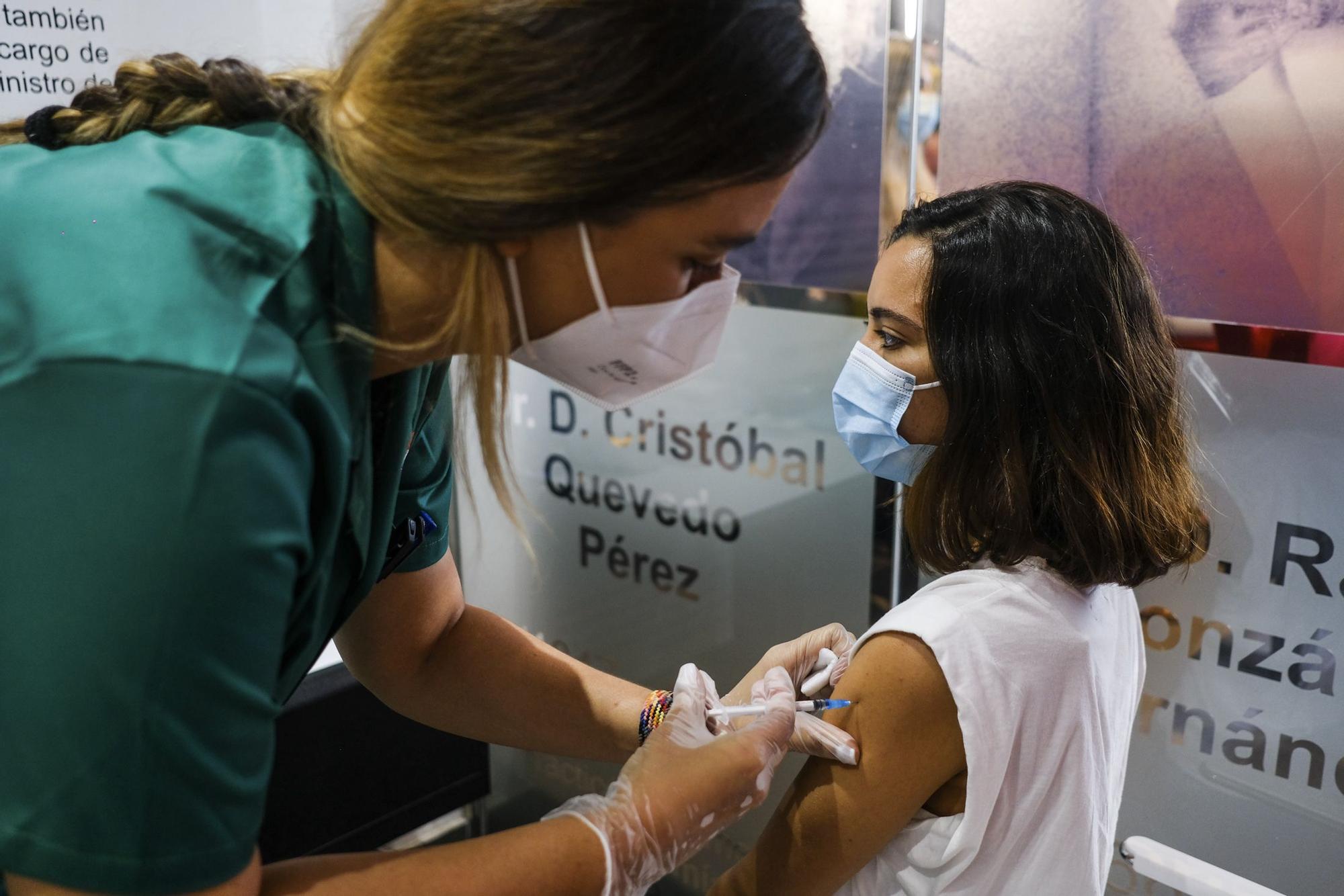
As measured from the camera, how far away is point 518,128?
2.61 feet

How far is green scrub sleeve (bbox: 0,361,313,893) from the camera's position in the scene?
2.34 feet

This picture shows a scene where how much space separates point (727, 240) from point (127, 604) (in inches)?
20.9

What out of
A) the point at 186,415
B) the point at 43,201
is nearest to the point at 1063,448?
the point at 186,415

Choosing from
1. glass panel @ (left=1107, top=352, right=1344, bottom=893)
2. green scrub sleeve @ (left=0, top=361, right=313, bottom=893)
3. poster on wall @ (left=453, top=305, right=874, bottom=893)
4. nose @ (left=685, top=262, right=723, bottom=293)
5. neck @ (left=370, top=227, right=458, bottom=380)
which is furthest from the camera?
poster on wall @ (left=453, top=305, right=874, bottom=893)

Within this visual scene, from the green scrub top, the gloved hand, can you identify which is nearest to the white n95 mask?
the green scrub top

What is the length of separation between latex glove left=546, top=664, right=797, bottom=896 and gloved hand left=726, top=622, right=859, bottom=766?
0.03 m

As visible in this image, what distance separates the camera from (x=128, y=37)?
1.97 m

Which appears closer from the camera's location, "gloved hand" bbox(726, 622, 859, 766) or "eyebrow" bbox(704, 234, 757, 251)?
"eyebrow" bbox(704, 234, 757, 251)

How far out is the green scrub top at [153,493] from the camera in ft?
2.35

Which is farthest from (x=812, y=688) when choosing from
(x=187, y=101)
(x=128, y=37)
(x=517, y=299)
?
(x=128, y=37)

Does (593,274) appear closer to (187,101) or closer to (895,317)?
(187,101)

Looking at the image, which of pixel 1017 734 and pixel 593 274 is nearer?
pixel 593 274

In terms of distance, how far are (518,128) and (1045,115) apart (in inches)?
46.6

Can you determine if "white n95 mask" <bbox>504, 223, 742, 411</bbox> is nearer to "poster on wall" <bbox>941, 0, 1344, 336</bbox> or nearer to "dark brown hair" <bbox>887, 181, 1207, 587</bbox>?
"dark brown hair" <bbox>887, 181, 1207, 587</bbox>
